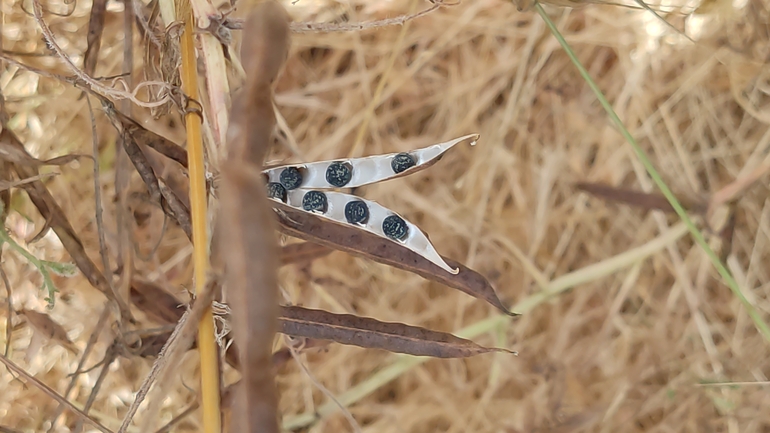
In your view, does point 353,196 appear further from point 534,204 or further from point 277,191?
point 534,204

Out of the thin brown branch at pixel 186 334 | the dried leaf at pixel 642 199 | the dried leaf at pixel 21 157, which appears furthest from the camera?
the dried leaf at pixel 642 199

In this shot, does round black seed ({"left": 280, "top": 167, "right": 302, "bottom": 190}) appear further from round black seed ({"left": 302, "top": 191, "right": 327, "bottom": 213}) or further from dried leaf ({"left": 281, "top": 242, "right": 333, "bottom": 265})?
dried leaf ({"left": 281, "top": 242, "right": 333, "bottom": 265})

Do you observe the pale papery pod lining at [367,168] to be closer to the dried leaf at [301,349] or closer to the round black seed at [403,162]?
the round black seed at [403,162]

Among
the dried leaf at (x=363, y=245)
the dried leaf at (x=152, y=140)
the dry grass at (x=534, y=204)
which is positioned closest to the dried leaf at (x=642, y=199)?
the dry grass at (x=534, y=204)

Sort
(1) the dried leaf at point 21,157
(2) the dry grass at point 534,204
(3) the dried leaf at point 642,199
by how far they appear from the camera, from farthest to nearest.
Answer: (2) the dry grass at point 534,204 → (3) the dried leaf at point 642,199 → (1) the dried leaf at point 21,157

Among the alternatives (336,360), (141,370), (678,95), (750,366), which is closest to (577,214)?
(678,95)

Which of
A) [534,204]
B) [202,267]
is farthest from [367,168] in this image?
[534,204]

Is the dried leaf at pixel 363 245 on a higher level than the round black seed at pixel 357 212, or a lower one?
lower

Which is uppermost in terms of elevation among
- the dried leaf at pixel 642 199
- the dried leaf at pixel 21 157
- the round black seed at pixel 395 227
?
the dried leaf at pixel 642 199

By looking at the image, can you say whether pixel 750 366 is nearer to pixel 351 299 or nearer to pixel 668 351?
pixel 668 351
